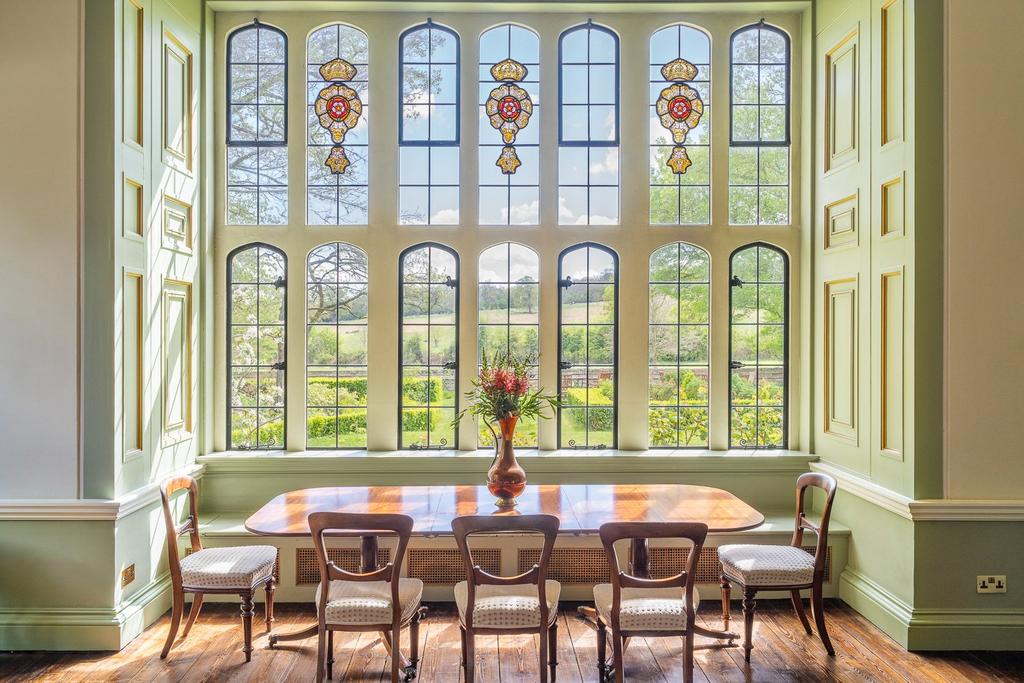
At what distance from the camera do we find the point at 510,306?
4.86m

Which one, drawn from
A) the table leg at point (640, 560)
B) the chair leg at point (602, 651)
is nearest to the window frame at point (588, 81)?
the table leg at point (640, 560)

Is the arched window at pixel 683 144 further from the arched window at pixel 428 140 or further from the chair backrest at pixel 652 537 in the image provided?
the chair backrest at pixel 652 537

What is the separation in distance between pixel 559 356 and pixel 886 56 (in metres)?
2.76

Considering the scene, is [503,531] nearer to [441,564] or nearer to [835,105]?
[441,564]

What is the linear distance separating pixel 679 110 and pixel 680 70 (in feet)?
1.44

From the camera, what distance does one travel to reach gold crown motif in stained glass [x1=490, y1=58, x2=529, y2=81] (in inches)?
187

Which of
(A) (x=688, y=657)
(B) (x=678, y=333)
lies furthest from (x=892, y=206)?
(A) (x=688, y=657)

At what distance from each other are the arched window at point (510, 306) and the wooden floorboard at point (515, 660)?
164 centimetres

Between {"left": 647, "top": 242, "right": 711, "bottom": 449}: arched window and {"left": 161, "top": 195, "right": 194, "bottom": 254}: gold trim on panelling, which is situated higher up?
{"left": 161, "top": 195, "right": 194, "bottom": 254}: gold trim on panelling

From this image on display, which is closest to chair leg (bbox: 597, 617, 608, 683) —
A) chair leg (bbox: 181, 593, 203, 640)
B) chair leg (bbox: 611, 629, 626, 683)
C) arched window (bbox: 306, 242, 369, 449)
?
chair leg (bbox: 611, 629, 626, 683)

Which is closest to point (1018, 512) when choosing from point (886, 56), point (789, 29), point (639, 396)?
point (639, 396)

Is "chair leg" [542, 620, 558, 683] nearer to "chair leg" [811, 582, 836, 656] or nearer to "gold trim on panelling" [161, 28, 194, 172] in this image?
"chair leg" [811, 582, 836, 656]

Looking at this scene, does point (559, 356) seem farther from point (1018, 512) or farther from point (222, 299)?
point (1018, 512)

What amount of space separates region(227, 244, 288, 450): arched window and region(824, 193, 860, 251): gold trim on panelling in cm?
390
